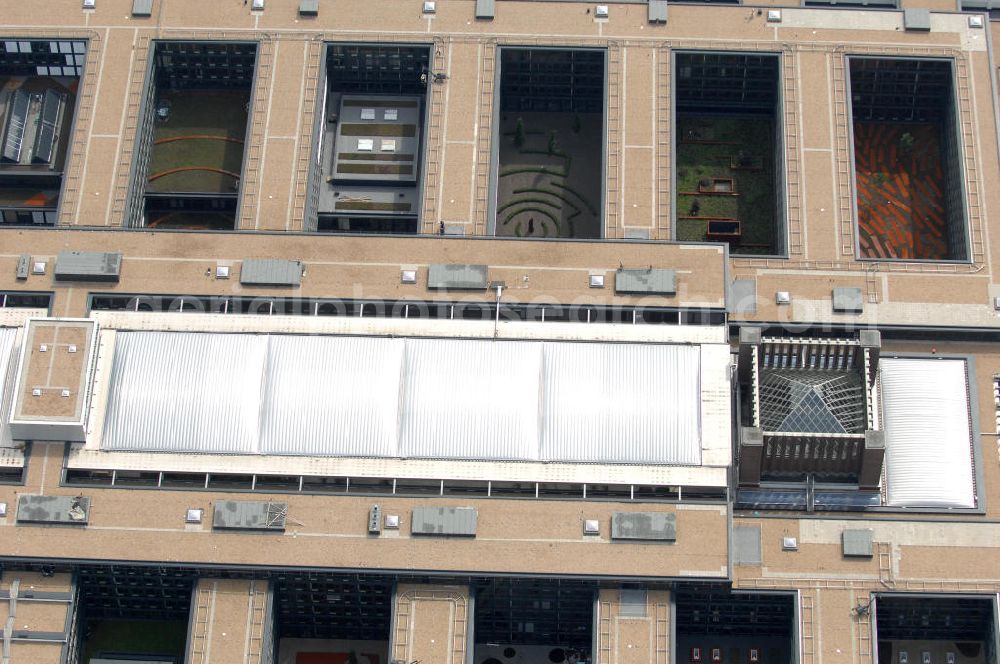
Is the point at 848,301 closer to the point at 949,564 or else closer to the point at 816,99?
the point at 816,99

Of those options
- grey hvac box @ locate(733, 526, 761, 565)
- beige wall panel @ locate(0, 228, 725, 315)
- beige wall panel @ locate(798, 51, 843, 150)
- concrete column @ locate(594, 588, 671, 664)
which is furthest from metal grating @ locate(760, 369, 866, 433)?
beige wall panel @ locate(798, 51, 843, 150)

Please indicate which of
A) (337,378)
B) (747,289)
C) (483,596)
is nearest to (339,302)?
(337,378)

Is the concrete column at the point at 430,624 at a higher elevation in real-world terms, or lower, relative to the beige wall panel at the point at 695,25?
lower

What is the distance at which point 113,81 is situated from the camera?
154375mm

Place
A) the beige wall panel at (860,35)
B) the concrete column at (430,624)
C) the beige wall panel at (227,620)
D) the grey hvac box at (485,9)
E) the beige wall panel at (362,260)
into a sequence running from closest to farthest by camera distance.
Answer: the concrete column at (430,624) < the beige wall panel at (227,620) < the beige wall panel at (362,260) < the beige wall panel at (860,35) < the grey hvac box at (485,9)

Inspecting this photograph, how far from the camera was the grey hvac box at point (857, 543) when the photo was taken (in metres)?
134

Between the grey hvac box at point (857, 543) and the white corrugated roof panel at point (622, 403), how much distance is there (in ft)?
64.0

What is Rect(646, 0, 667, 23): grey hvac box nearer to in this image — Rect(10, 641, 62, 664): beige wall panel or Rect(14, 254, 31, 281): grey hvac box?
Rect(14, 254, 31, 281): grey hvac box

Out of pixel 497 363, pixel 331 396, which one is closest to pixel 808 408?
pixel 497 363

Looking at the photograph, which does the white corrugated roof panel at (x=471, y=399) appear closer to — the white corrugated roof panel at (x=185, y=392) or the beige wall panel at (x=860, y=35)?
the white corrugated roof panel at (x=185, y=392)

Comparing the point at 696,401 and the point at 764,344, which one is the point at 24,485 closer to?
the point at 696,401

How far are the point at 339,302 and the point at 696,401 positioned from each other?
44.8m

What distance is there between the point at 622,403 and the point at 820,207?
37.0 metres

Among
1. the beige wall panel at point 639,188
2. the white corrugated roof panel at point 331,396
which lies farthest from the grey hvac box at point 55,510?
the beige wall panel at point 639,188
